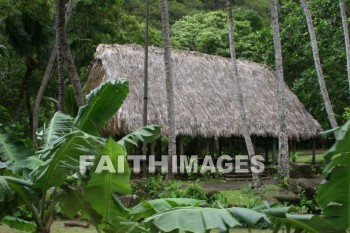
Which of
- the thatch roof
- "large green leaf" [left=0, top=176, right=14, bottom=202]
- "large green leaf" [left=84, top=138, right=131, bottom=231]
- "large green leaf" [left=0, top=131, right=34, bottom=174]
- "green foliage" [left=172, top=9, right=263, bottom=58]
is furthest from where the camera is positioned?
"green foliage" [left=172, top=9, right=263, bottom=58]

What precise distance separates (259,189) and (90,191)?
6.97m

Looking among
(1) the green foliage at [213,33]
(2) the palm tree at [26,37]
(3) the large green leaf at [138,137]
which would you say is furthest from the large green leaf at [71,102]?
(1) the green foliage at [213,33]

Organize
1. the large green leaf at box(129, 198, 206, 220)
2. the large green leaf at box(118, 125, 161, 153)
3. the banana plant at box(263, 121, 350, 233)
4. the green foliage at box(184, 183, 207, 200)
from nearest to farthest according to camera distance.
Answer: the banana plant at box(263, 121, 350, 233), the large green leaf at box(129, 198, 206, 220), the large green leaf at box(118, 125, 161, 153), the green foliage at box(184, 183, 207, 200)

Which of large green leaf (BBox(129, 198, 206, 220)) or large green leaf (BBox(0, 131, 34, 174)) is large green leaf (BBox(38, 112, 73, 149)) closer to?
large green leaf (BBox(0, 131, 34, 174))

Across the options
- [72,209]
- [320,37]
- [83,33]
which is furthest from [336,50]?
[72,209]

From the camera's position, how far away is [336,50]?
14.6m

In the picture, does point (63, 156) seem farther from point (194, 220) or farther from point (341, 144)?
point (341, 144)

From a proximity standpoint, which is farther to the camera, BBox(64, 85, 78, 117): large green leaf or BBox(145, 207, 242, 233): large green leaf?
BBox(64, 85, 78, 117): large green leaf

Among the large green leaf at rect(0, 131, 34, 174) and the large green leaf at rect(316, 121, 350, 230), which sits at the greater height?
the large green leaf at rect(0, 131, 34, 174)

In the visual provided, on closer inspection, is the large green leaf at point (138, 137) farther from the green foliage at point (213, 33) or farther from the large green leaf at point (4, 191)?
the green foliage at point (213, 33)

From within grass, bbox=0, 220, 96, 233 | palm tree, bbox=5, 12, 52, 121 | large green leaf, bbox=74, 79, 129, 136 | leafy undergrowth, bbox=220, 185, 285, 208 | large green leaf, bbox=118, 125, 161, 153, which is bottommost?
grass, bbox=0, 220, 96, 233

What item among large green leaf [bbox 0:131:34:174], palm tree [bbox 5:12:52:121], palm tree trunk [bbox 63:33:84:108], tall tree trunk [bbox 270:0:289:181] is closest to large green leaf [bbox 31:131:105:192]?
large green leaf [bbox 0:131:34:174]

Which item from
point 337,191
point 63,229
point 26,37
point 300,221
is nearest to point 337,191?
point 337,191

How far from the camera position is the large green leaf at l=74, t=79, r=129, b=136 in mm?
5133
